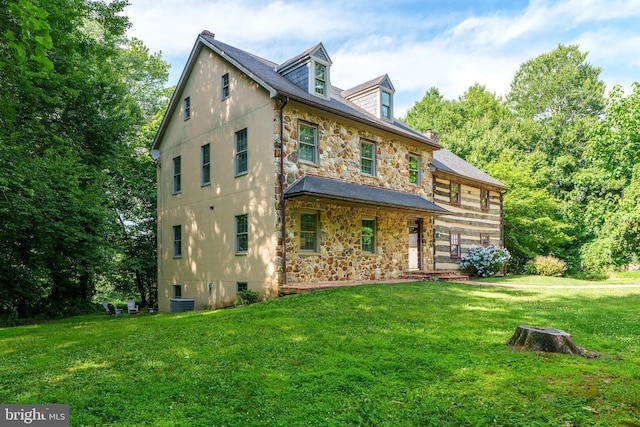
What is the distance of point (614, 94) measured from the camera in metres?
19.8

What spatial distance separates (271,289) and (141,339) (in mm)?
5108

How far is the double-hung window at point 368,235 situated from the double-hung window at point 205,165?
Answer: 20.1 feet

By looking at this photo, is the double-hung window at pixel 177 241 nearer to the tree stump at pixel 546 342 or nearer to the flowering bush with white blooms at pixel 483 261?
the flowering bush with white blooms at pixel 483 261

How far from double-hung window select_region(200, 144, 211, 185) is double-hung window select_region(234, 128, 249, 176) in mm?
1896

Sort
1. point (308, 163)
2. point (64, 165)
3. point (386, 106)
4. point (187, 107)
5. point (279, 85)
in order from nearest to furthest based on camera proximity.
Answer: point (64, 165) → point (279, 85) → point (308, 163) → point (187, 107) → point (386, 106)

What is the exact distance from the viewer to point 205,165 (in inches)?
605

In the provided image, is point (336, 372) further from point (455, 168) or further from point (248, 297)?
point (455, 168)

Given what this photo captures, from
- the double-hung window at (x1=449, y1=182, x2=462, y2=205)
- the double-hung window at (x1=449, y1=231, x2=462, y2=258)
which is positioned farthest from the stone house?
the double-hung window at (x1=449, y1=182, x2=462, y2=205)

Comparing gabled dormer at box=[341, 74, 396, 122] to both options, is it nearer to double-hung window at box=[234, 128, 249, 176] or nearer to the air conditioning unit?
double-hung window at box=[234, 128, 249, 176]

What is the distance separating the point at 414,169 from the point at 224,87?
869 cm

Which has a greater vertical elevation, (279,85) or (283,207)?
(279,85)

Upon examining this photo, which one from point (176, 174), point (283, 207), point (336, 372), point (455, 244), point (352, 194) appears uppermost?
point (176, 174)

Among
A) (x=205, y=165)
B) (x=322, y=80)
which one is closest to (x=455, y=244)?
(x=322, y=80)

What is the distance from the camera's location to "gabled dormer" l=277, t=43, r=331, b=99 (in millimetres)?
14109
